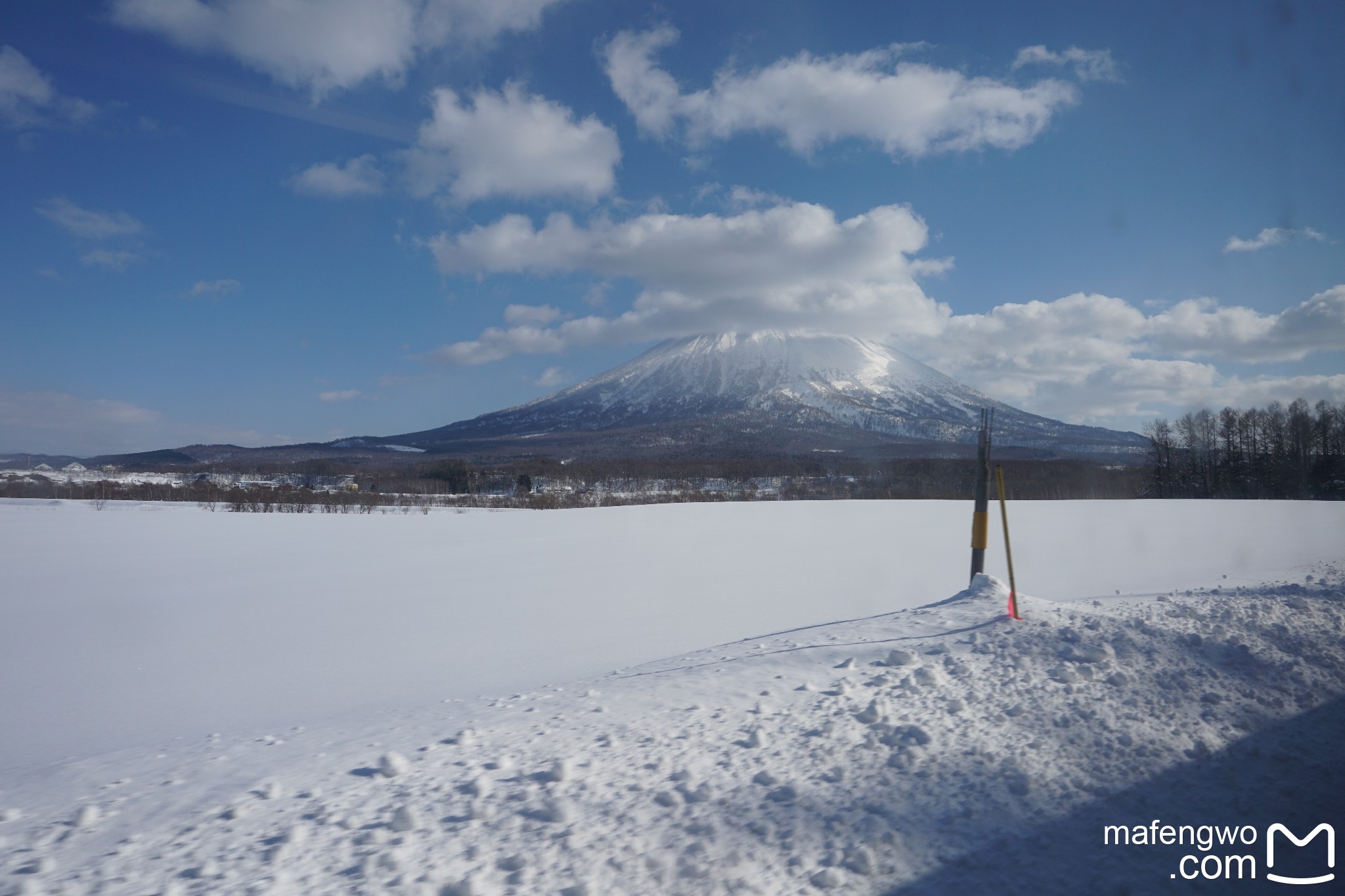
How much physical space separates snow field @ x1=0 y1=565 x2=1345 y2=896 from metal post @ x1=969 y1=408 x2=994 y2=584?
180 centimetres

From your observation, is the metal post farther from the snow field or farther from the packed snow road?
the packed snow road

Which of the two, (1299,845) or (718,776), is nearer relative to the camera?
(1299,845)

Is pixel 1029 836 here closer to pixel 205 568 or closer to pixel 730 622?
pixel 730 622

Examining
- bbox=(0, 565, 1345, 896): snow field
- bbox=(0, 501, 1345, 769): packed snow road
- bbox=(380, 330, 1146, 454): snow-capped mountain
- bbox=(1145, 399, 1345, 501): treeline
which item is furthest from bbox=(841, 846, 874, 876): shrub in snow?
bbox=(380, 330, 1146, 454): snow-capped mountain

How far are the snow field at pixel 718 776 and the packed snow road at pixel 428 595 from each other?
1.43 metres

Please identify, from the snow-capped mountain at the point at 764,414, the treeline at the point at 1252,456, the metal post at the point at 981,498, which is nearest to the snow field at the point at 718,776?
the metal post at the point at 981,498

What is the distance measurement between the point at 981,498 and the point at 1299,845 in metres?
4.02

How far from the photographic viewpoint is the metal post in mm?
6434

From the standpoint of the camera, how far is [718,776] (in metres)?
3.13

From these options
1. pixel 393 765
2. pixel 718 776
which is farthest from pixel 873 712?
pixel 393 765

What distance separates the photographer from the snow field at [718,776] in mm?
2531

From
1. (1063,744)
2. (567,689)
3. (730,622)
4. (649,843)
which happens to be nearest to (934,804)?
(1063,744)

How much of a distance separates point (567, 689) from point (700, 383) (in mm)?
177046

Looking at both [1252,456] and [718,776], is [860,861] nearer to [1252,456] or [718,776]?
[718,776]
